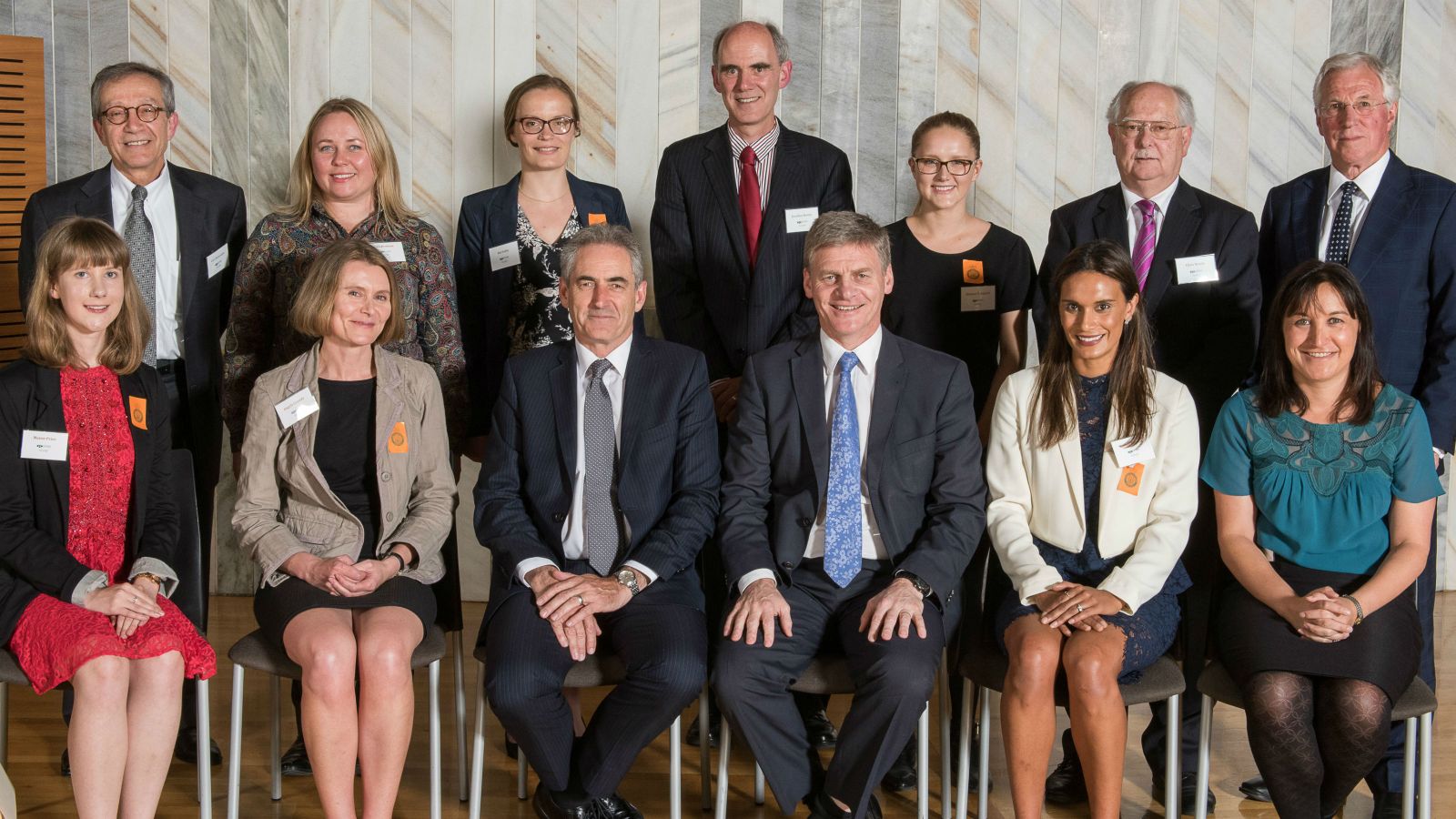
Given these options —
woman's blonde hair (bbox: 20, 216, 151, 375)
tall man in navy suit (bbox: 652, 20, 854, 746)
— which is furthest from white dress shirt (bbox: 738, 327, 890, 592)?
woman's blonde hair (bbox: 20, 216, 151, 375)

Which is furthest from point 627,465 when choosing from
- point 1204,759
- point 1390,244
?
point 1390,244

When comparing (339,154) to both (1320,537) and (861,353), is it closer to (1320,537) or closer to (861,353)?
(861,353)

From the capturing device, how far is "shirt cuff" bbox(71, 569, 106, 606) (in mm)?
2900

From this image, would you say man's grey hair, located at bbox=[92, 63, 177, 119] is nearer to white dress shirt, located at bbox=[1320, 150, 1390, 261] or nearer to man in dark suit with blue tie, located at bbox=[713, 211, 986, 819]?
man in dark suit with blue tie, located at bbox=[713, 211, 986, 819]

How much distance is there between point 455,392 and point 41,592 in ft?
3.73

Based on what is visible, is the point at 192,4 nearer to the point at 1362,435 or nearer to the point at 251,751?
the point at 251,751

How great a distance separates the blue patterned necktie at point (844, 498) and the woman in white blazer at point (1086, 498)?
1.12 ft

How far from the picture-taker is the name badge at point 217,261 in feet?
11.9

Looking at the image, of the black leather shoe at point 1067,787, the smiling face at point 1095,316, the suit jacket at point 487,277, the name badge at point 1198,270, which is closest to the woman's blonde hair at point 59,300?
the suit jacket at point 487,277

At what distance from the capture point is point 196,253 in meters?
3.59

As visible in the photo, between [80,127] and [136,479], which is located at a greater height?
[80,127]

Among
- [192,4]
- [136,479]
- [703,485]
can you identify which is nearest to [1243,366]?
[703,485]

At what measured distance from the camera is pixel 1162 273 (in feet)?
11.2

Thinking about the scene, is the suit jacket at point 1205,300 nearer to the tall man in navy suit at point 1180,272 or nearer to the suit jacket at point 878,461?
the tall man in navy suit at point 1180,272
